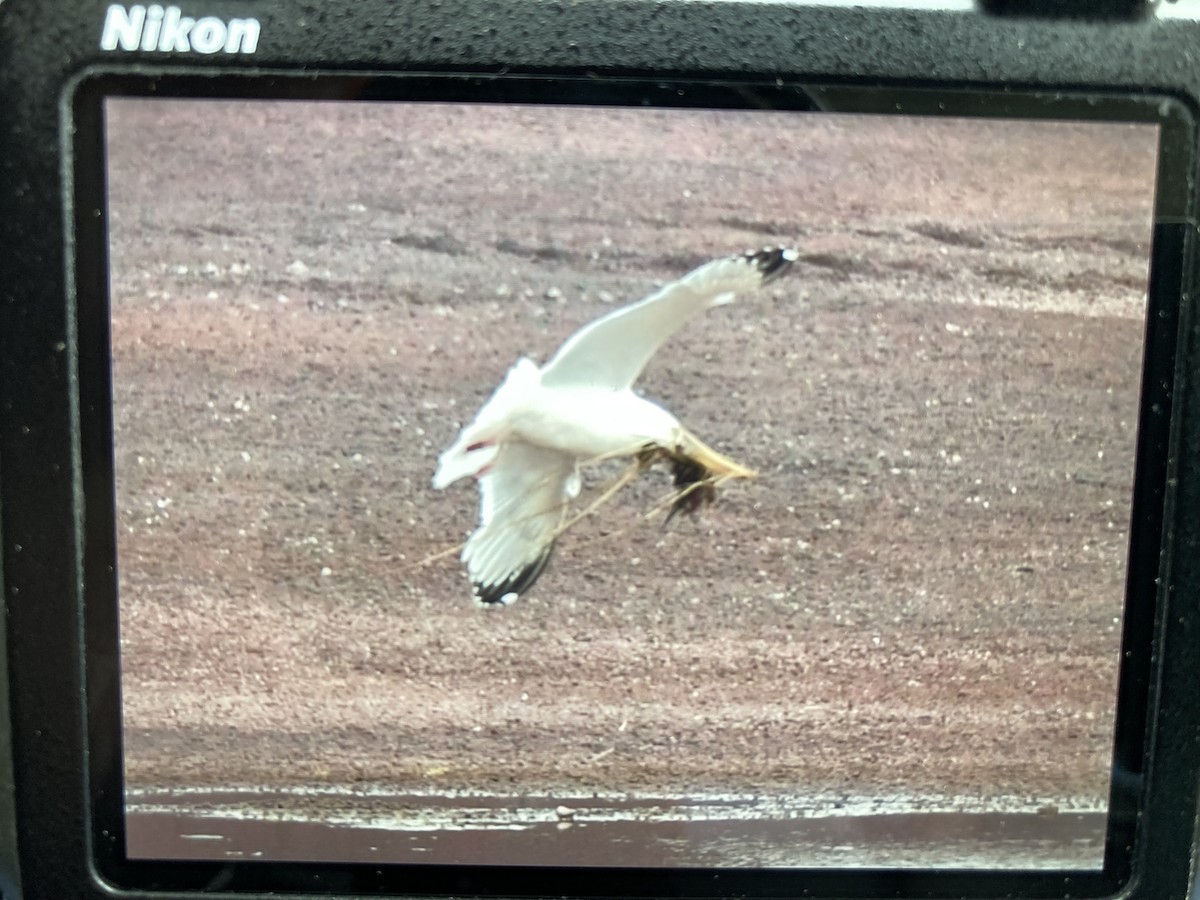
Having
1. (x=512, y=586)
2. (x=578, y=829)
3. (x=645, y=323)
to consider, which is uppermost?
(x=645, y=323)

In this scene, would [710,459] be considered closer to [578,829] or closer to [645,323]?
[645,323]

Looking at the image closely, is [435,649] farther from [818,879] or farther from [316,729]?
[818,879]

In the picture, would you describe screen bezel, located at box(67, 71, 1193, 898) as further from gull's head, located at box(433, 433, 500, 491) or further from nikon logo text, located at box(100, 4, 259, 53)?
gull's head, located at box(433, 433, 500, 491)

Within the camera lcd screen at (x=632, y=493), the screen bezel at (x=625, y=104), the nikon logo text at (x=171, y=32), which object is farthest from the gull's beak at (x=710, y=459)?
the nikon logo text at (x=171, y=32)

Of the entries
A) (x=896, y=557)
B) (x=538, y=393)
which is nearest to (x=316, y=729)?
(x=538, y=393)

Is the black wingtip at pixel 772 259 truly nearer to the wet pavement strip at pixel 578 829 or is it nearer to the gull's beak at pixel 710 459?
the gull's beak at pixel 710 459

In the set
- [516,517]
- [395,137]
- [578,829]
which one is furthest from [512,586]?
[395,137]

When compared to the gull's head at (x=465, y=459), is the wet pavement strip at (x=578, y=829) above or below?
below

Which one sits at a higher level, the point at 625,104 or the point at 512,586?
the point at 625,104
